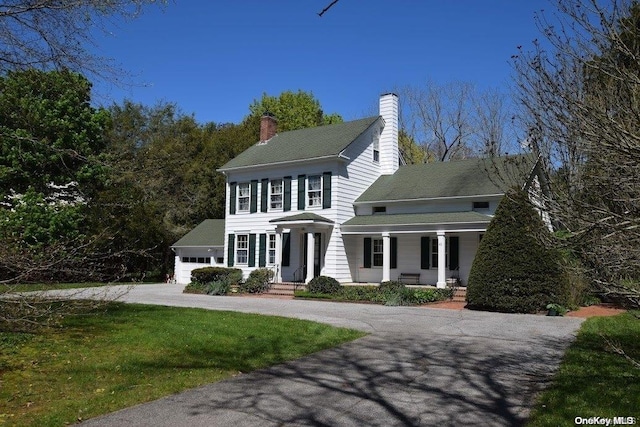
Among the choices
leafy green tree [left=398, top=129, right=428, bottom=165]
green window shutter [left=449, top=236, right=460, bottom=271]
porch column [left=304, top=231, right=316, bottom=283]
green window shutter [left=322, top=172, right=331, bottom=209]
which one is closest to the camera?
green window shutter [left=449, top=236, right=460, bottom=271]

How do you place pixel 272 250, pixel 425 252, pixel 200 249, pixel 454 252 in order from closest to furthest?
pixel 454 252 < pixel 425 252 < pixel 272 250 < pixel 200 249

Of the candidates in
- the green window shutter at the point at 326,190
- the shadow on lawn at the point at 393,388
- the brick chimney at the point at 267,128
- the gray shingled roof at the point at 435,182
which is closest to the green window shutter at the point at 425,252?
the gray shingled roof at the point at 435,182

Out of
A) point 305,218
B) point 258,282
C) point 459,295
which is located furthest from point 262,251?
point 459,295

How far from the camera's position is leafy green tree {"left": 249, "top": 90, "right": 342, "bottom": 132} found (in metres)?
46.4

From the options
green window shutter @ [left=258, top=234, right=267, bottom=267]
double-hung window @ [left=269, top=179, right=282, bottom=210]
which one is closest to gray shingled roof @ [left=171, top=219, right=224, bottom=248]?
green window shutter @ [left=258, top=234, right=267, bottom=267]

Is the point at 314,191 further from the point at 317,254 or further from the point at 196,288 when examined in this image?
the point at 196,288

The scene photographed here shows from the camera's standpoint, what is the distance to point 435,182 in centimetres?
2442

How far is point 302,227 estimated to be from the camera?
24453mm

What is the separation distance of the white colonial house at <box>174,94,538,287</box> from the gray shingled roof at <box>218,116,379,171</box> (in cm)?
9

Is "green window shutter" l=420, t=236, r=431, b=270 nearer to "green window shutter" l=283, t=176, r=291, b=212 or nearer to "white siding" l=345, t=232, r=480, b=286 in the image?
"white siding" l=345, t=232, r=480, b=286

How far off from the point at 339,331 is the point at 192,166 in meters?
30.0

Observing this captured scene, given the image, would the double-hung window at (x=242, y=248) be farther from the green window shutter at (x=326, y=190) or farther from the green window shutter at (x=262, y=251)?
the green window shutter at (x=326, y=190)

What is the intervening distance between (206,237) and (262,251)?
674 centimetres

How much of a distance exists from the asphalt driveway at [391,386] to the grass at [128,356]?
0.44 m
